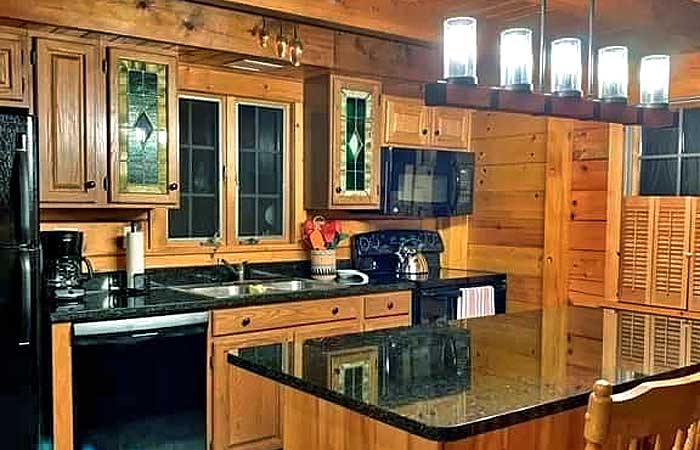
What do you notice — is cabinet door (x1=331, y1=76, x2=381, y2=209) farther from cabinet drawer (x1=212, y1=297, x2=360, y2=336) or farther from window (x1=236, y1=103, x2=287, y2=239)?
cabinet drawer (x1=212, y1=297, x2=360, y2=336)

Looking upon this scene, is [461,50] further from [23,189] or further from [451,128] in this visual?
[451,128]

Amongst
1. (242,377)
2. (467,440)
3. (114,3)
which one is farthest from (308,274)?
(467,440)

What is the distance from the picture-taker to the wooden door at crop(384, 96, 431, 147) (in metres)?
4.44

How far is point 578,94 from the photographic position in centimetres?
260

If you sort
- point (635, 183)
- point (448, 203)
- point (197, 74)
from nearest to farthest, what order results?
1. point (197, 74)
2. point (635, 183)
3. point (448, 203)

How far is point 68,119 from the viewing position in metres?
3.24

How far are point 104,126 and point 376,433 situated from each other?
222 cm

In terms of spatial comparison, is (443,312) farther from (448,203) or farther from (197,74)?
(197,74)

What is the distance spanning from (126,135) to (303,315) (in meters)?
1.26

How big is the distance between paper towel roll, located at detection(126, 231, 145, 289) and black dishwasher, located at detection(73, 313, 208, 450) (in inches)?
18.8

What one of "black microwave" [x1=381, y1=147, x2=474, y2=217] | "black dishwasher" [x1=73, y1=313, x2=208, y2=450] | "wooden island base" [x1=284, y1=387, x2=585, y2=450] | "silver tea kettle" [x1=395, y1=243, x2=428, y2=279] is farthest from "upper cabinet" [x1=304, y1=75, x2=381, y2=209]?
"wooden island base" [x1=284, y1=387, x2=585, y2=450]

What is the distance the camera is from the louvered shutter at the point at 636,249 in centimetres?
413

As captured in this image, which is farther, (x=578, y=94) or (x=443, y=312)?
(x=443, y=312)

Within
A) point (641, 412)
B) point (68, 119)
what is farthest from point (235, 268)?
point (641, 412)
